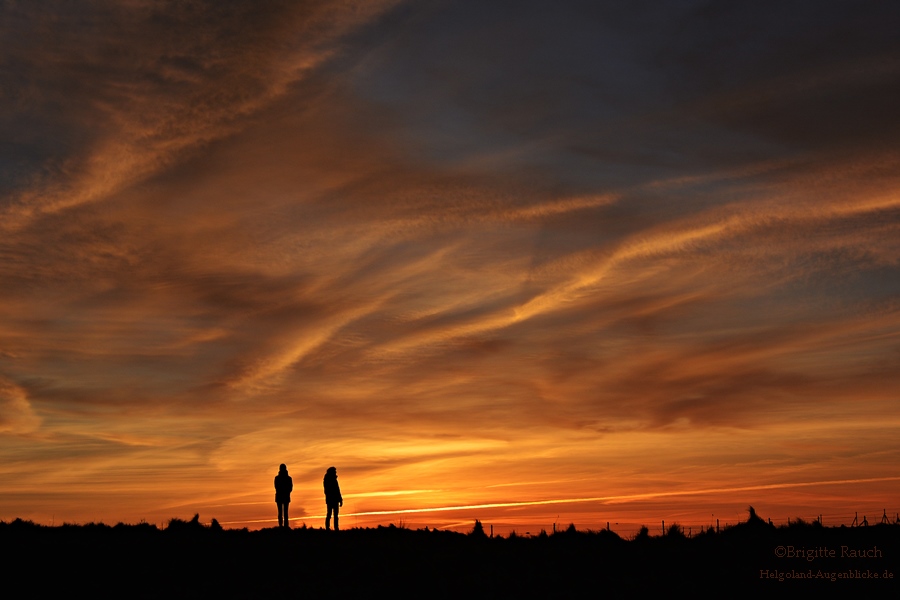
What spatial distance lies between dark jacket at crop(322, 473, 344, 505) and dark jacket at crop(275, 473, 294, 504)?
145 centimetres

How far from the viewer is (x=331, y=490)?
3650cm

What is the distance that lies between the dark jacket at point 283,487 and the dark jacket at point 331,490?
4.75ft

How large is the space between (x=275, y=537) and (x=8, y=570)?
923 cm

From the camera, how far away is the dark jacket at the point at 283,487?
118ft

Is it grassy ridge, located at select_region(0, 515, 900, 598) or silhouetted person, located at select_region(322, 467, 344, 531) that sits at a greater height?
silhouetted person, located at select_region(322, 467, 344, 531)

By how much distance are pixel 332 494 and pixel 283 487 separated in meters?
2.06

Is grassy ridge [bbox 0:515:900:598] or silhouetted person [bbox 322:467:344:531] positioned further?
silhouetted person [bbox 322:467:344:531]

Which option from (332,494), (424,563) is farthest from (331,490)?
(424,563)

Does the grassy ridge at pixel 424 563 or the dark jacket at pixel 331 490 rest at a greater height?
the dark jacket at pixel 331 490

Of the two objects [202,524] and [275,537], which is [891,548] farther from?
[202,524]

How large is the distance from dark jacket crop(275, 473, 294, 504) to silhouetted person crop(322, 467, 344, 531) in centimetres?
145

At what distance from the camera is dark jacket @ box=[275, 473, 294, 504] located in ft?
118

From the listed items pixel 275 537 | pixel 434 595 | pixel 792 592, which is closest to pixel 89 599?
pixel 275 537

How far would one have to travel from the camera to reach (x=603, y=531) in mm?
38969
